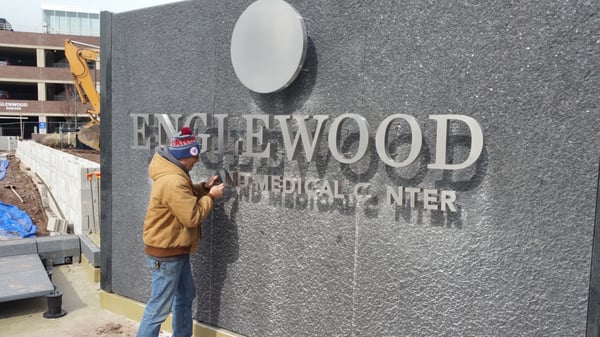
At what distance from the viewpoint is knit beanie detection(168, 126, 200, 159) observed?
3.83 meters

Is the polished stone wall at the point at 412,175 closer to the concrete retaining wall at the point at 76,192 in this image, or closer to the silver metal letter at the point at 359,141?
the silver metal letter at the point at 359,141

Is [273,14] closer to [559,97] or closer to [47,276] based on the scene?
[559,97]

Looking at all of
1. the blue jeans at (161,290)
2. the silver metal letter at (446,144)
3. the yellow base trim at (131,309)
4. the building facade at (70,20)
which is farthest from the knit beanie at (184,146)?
the building facade at (70,20)

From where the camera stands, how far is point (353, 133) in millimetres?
3445

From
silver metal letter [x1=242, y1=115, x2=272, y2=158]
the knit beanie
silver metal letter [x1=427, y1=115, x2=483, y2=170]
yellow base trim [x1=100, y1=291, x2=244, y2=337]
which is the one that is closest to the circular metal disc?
silver metal letter [x1=242, y1=115, x2=272, y2=158]

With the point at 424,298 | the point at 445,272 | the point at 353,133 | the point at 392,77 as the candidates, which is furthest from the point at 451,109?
the point at 424,298

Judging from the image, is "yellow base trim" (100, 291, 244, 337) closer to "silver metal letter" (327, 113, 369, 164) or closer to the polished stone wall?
the polished stone wall

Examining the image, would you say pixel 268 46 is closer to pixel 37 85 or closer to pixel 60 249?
pixel 60 249

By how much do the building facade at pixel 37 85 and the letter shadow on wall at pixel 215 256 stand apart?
128 ft

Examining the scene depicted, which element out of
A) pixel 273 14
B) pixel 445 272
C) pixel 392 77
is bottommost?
pixel 445 272

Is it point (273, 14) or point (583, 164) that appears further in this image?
point (273, 14)

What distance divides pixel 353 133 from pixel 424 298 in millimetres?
1208

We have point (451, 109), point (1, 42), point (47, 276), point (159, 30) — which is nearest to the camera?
point (451, 109)

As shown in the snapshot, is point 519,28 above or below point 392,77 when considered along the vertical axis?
above
